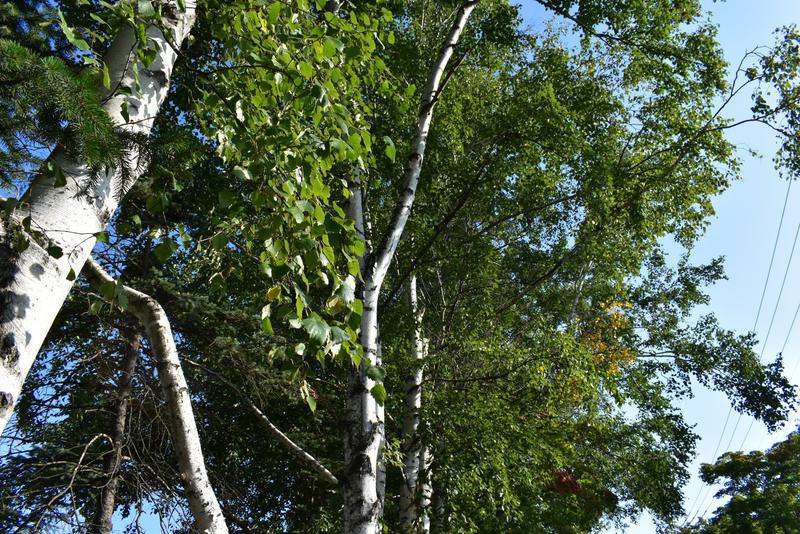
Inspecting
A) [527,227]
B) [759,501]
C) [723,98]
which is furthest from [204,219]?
[759,501]

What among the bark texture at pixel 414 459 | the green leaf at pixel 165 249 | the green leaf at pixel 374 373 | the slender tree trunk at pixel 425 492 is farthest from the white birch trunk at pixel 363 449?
the slender tree trunk at pixel 425 492

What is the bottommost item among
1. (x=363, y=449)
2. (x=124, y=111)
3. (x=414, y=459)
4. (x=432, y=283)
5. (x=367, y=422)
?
(x=363, y=449)

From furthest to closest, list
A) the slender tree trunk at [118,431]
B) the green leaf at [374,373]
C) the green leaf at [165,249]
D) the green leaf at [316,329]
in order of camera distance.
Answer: the slender tree trunk at [118,431] → the green leaf at [374,373] → the green leaf at [165,249] → the green leaf at [316,329]

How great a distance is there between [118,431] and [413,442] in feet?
11.2

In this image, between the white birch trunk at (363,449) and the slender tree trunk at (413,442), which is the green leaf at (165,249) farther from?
the slender tree trunk at (413,442)

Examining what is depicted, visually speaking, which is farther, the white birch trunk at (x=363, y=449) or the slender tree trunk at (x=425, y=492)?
the slender tree trunk at (x=425, y=492)

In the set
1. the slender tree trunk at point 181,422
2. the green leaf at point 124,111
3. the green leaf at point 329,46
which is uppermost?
the green leaf at point 329,46

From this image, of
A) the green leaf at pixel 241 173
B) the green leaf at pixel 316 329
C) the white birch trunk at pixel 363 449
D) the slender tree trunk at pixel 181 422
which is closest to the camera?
the green leaf at pixel 316 329

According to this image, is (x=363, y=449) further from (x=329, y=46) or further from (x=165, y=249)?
(x=329, y=46)

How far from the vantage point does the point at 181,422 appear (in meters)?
3.24

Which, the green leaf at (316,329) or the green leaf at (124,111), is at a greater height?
the green leaf at (124,111)

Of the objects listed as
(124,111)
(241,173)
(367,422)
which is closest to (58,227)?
(124,111)

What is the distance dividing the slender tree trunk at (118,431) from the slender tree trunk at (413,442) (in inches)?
124

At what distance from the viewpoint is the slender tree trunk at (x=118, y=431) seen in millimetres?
6403
